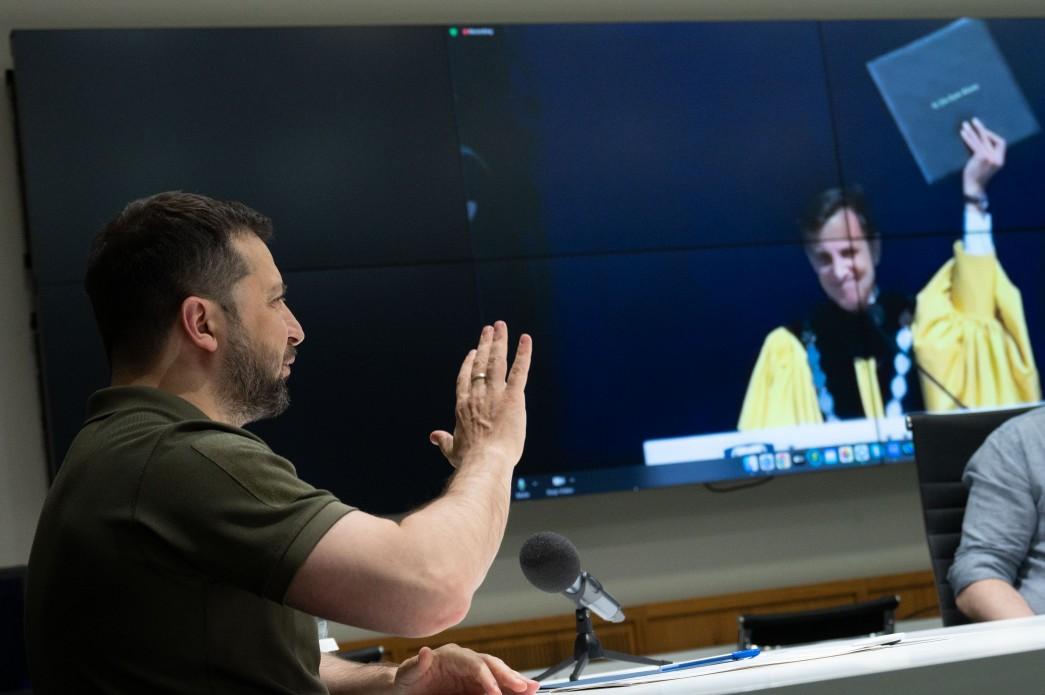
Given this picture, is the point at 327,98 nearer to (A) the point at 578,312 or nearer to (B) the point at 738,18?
(A) the point at 578,312

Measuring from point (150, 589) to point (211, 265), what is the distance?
17.1 inches

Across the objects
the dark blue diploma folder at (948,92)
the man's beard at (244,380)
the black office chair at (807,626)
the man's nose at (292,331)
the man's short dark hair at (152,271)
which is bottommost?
the black office chair at (807,626)

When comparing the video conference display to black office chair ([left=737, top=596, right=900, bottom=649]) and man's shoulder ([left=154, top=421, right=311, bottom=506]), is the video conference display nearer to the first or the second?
black office chair ([left=737, top=596, right=900, bottom=649])

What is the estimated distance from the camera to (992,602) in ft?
7.85

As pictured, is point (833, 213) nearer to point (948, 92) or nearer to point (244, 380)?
point (948, 92)

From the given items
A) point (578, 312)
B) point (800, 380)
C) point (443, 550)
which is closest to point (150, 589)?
point (443, 550)

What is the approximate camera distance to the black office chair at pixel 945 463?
8.73 feet

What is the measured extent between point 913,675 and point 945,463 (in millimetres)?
1603

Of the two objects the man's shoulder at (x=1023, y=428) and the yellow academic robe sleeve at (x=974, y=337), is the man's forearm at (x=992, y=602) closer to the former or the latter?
the man's shoulder at (x=1023, y=428)

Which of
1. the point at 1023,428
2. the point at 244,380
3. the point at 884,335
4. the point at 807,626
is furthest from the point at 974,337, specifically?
the point at 244,380

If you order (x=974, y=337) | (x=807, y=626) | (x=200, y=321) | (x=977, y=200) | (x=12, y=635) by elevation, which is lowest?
(x=807, y=626)

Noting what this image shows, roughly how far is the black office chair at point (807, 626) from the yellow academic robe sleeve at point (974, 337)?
1.16 meters

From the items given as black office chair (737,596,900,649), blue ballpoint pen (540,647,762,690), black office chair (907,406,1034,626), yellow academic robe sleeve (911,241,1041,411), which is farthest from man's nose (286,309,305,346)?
yellow academic robe sleeve (911,241,1041,411)

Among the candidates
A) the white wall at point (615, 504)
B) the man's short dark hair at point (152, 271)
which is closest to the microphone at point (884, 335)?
the white wall at point (615, 504)
